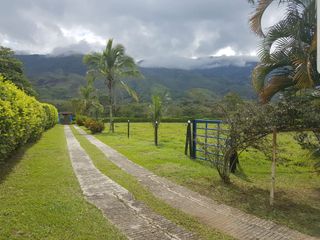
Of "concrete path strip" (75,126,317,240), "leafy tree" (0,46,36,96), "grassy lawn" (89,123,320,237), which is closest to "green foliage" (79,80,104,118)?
"leafy tree" (0,46,36,96)

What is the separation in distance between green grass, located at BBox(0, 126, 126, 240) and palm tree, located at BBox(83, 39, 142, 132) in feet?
56.4

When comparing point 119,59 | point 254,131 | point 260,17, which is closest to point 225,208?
point 254,131

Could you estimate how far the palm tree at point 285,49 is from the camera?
6.12 meters

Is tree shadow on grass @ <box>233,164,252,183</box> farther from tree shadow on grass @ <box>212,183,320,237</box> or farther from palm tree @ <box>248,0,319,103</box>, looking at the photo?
palm tree @ <box>248,0,319,103</box>

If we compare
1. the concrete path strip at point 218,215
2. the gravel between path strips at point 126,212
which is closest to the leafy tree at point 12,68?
the gravel between path strips at point 126,212

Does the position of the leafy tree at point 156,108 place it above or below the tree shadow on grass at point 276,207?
above

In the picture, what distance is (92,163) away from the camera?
9492 mm

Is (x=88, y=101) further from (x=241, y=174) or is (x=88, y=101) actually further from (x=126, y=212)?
(x=126, y=212)

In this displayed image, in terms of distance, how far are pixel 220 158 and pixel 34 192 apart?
377cm

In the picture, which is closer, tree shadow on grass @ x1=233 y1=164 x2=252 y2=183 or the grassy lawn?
the grassy lawn

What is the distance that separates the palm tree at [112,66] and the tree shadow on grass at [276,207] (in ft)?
61.0

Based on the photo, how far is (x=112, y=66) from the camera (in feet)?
81.1

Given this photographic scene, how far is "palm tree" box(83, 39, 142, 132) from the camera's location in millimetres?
24578

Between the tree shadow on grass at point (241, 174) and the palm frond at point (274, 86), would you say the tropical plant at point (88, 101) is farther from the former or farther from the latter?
the palm frond at point (274, 86)
